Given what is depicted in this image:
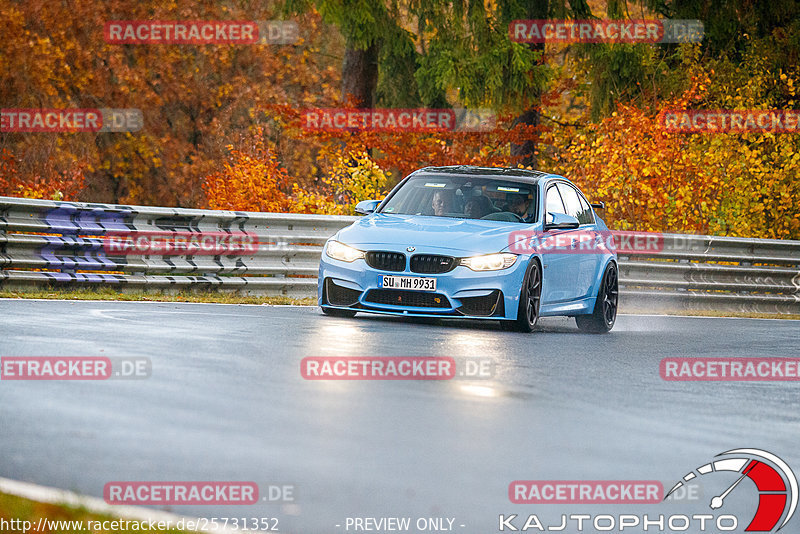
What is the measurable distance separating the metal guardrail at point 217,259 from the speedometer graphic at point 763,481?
35.1 ft

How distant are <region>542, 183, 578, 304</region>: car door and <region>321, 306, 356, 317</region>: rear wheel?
2019mm

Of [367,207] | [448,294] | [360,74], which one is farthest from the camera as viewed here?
[360,74]

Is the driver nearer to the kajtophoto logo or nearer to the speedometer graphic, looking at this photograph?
the speedometer graphic

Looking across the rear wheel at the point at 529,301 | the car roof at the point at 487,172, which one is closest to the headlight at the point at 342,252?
the rear wheel at the point at 529,301

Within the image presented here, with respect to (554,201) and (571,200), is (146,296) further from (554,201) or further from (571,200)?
(571,200)

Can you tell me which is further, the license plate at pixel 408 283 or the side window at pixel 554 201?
the side window at pixel 554 201

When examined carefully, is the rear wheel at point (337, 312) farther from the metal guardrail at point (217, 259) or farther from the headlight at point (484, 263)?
the metal guardrail at point (217, 259)

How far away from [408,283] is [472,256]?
686mm

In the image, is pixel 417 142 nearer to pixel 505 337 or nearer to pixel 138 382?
pixel 505 337

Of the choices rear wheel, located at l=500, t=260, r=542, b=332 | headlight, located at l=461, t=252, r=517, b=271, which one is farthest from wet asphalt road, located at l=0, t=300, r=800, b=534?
headlight, located at l=461, t=252, r=517, b=271

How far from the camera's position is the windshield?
1608 cm

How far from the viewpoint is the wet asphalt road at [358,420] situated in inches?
265

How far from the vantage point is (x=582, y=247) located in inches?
656

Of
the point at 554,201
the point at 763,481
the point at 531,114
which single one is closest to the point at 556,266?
the point at 554,201
